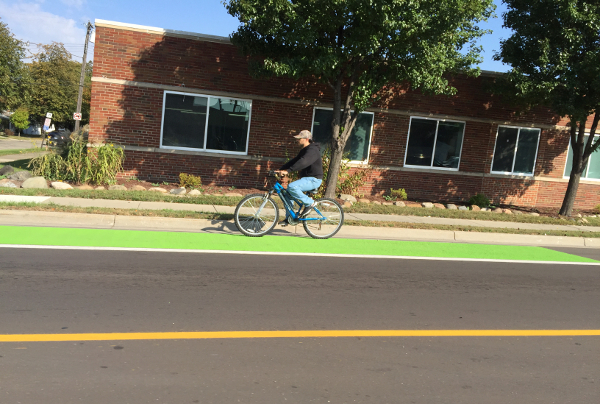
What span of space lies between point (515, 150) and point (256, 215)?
447 inches

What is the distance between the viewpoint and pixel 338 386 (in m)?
3.60

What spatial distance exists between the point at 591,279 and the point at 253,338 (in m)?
5.91

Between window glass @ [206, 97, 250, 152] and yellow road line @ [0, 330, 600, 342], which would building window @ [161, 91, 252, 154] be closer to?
window glass @ [206, 97, 250, 152]

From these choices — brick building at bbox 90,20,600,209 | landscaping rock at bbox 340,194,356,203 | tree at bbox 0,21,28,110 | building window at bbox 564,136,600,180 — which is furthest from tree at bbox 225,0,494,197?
tree at bbox 0,21,28,110

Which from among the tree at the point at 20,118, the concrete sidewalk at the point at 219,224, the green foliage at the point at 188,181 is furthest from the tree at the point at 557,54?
the tree at the point at 20,118

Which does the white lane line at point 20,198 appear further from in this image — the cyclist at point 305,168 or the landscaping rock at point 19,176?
the cyclist at point 305,168

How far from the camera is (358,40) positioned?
37.1 feet

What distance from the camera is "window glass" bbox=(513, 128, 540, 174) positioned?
16.8 metres

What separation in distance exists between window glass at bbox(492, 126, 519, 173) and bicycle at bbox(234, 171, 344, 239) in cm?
946

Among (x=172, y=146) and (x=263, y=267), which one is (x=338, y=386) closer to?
(x=263, y=267)

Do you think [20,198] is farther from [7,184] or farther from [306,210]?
[306,210]

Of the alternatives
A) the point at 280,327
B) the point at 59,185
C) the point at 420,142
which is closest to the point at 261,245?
the point at 280,327

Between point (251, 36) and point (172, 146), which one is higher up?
point (251, 36)

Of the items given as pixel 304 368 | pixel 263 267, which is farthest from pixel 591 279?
pixel 304 368
